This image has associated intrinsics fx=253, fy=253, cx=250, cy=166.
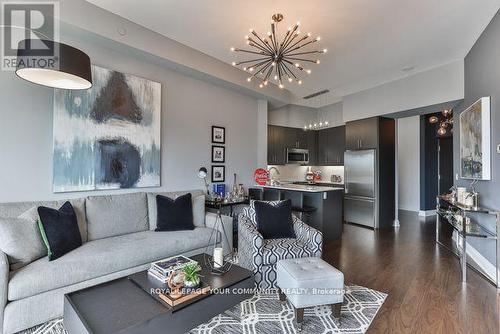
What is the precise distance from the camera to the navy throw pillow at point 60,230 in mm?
2307

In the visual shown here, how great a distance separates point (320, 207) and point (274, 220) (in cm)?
156

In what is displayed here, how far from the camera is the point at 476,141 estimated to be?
11.3 feet

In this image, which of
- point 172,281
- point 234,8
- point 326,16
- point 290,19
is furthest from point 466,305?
point 234,8

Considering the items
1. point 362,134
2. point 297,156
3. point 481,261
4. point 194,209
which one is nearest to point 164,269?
point 194,209

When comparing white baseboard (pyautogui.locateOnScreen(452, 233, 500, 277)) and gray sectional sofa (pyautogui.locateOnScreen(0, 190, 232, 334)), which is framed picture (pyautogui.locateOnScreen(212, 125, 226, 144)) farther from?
white baseboard (pyautogui.locateOnScreen(452, 233, 500, 277))

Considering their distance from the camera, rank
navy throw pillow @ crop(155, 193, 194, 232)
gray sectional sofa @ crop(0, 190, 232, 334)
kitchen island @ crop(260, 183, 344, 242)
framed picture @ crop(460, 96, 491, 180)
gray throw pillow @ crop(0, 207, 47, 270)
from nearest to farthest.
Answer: gray sectional sofa @ crop(0, 190, 232, 334) → gray throw pillow @ crop(0, 207, 47, 270) → framed picture @ crop(460, 96, 491, 180) → navy throw pillow @ crop(155, 193, 194, 232) → kitchen island @ crop(260, 183, 344, 242)

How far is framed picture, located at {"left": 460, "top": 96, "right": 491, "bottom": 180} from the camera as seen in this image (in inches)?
125

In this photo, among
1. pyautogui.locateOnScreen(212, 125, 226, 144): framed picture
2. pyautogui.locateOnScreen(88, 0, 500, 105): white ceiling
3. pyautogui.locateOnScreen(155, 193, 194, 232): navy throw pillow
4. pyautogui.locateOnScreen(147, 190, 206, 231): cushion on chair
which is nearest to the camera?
pyautogui.locateOnScreen(88, 0, 500, 105): white ceiling

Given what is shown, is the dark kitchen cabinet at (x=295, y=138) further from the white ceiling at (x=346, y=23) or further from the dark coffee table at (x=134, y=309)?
the dark coffee table at (x=134, y=309)

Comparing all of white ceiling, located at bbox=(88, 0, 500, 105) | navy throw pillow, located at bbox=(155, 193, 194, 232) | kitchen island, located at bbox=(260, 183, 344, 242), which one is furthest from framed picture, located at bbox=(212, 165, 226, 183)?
white ceiling, located at bbox=(88, 0, 500, 105)

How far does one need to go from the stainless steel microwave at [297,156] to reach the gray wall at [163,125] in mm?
1574

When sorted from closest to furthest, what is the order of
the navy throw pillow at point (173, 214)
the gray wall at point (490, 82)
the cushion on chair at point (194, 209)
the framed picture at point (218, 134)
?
the gray wall at point (490, 82) → the navy throw pillow at point (173, 214) → the cushion on chair at point (194, 209) → the framed picture at point (218, 134)

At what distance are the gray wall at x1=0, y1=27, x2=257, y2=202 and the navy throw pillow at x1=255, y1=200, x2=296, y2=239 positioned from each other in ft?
5.53

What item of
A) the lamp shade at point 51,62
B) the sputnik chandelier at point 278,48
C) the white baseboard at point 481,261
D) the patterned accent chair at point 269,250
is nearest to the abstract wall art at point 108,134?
the lamp shade at point 51,62
